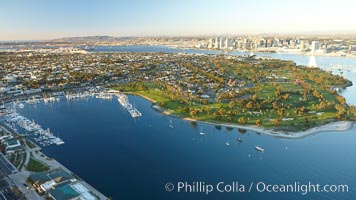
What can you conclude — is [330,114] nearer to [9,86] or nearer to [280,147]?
[280,147]

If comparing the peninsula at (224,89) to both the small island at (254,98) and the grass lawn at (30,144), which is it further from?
the grass lawn at (30,144)

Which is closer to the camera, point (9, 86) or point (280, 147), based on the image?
point (280, 147)

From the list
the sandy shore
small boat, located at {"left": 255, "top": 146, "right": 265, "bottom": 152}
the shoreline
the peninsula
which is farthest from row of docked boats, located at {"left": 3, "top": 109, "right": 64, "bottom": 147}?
small boat, located at {"left": 255, "top": 146, "right": 265, "bottom": 152}

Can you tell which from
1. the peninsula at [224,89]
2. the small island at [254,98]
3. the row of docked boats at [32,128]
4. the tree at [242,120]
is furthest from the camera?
the peninsula at [224,89]

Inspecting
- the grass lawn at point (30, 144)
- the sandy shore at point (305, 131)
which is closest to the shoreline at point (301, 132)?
the sandy shore at point (305, 131)

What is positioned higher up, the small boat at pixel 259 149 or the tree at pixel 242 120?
the tree at pixel 242 120

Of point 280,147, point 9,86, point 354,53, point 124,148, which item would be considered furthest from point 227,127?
point 354,53

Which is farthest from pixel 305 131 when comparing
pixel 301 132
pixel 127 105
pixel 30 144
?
pixel 30 144

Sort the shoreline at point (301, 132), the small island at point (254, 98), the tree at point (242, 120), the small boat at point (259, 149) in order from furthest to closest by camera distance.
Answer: the small island at point (254, 98) < the tree at point (242, 120) < the shoreline at point (301, 132) < the small boat at point (259, 149)
